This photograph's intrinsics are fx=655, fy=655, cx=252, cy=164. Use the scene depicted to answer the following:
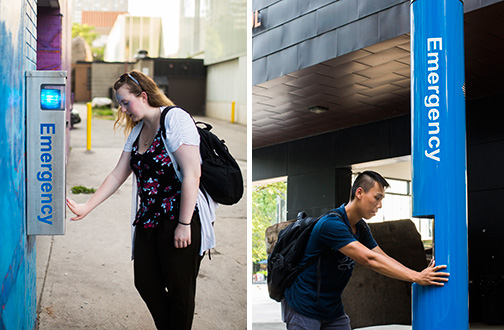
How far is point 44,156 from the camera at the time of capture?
4074 millimetres

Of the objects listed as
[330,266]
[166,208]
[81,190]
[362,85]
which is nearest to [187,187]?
[166,208]

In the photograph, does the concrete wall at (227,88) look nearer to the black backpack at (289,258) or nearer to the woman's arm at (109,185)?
the woman's arm at (109,185)

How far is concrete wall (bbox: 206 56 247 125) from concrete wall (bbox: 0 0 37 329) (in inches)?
606

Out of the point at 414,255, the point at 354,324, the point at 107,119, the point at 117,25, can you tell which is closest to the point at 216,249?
the point at 354,324

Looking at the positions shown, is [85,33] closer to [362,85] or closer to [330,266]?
[362,85]

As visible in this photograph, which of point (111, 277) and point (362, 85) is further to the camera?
point (362, 85)

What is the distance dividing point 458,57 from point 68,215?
19.1 feet

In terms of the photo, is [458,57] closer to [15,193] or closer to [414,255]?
[15,193]

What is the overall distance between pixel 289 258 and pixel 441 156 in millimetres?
1053

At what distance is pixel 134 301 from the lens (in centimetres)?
587

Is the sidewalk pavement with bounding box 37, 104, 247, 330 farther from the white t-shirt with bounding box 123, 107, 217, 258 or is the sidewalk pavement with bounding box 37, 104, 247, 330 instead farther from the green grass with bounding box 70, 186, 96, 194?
the white t-shirt with bounding box 123, 107, 217, 258

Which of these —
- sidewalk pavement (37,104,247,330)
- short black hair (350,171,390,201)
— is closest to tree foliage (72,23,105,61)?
sidewalk pavement (37,104,247,330)

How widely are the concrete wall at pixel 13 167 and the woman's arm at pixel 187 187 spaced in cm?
91

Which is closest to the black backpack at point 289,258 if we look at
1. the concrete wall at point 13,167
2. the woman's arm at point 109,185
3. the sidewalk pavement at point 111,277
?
the woman's arm at point 109,185
